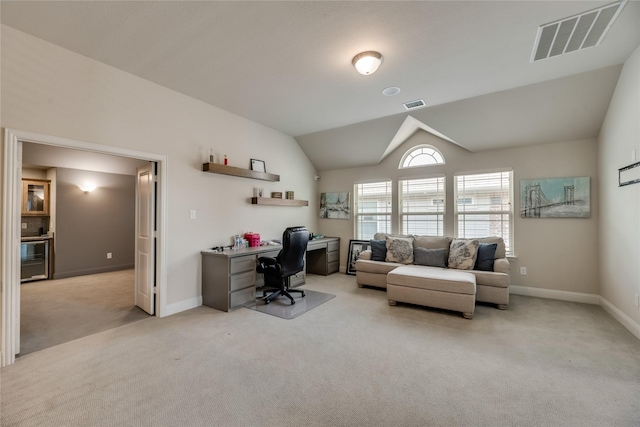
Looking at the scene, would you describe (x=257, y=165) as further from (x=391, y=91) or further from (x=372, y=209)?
(x=372, y=209)

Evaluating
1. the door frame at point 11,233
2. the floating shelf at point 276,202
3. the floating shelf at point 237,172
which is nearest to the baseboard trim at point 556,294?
the floating shelf at point 276,202

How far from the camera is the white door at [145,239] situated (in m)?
3.50

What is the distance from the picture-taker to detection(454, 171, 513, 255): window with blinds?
4516mm

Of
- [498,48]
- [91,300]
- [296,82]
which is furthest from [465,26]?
[91,300]

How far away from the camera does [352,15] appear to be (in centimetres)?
219

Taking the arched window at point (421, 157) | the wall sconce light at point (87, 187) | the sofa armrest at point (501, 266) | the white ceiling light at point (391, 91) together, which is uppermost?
the white ceiling light at point (391, 91)

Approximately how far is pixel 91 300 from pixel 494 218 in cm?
664

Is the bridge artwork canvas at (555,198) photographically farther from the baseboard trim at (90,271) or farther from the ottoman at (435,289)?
the baseboard trim at (90,271)

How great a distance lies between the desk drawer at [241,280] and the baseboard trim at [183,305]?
2.11ft

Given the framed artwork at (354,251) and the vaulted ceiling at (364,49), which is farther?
the framed artwork at (354,251)

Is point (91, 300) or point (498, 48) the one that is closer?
point (498, 48)

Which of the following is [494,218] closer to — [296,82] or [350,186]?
[350,186]

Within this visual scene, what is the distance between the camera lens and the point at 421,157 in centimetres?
533

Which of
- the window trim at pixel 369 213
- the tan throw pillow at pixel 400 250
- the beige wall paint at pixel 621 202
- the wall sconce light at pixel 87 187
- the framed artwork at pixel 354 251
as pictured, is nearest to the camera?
the beige wall paint at pixel 621 202
